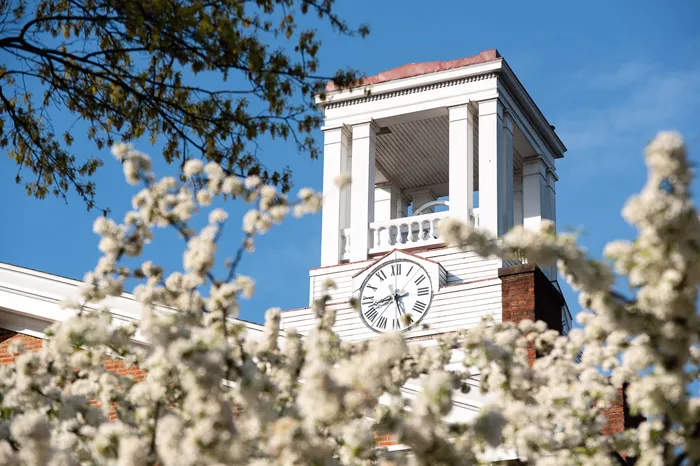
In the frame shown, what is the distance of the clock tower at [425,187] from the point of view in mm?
24656

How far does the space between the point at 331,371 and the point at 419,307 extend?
1989 centimetres

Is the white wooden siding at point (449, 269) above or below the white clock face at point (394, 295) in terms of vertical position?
above

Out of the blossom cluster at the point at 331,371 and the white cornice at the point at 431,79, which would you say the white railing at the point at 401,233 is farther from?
the blossom cluster at the point at 331,371

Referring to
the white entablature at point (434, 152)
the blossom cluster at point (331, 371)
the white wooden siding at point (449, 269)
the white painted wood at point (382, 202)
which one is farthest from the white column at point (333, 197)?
the blossom cluster at point (331, 371)

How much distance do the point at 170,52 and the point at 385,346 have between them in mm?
5456

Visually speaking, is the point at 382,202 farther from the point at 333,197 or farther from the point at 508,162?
the point at 508,162

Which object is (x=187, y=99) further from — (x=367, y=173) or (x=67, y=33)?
(x=367, y=173)

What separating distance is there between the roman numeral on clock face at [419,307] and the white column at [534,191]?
448 cm

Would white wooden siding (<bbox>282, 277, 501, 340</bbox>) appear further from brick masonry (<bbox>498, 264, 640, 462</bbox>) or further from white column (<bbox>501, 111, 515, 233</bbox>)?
brick masonry (<bbox>498, 264, 640, 462</bbox>)

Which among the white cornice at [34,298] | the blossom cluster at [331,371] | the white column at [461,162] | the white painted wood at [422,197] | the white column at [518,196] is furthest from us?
the white painted wood at [422,197]

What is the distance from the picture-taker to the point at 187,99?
1037 cm

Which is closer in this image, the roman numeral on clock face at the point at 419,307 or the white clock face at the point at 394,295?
the white clock face at the point at 394,295

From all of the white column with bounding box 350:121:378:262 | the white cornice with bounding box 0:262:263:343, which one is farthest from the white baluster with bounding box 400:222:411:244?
the white cornice with bounding box 0:262:263:343

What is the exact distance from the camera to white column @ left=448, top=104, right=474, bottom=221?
1022 inches
